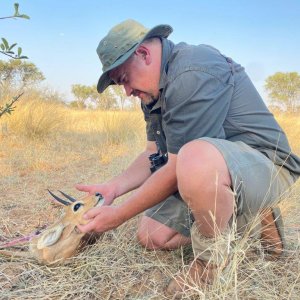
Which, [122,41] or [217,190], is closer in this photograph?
[217,190]

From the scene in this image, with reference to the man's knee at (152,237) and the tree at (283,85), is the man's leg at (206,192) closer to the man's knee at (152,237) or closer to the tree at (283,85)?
the man's knee at (152,237)

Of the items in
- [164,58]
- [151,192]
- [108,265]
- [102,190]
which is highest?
[164,58]

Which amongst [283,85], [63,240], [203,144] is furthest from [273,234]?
[283,85]

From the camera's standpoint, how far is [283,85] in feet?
97.5

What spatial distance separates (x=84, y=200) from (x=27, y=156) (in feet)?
13.3

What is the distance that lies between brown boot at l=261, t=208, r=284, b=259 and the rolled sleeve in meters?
0.50

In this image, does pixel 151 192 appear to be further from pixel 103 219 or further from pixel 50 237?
pixel 50 237

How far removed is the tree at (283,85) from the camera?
92.0 ft

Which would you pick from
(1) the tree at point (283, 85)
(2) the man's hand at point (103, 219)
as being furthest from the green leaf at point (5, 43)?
(1) the tree at point (283, 85)

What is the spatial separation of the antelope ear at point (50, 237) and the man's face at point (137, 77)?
0.72m

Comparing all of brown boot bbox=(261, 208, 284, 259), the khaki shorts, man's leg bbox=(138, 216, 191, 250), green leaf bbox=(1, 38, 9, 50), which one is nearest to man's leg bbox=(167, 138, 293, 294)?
the khaki shorts

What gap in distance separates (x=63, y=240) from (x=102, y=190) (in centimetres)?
38

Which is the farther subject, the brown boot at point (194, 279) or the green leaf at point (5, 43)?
the brown boot at point (194, 279)

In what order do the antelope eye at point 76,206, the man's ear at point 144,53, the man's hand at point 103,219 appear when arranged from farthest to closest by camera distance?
the antelope eye at point 76,206
the man's ear at point 144,53
the man's hand at point 103,219
